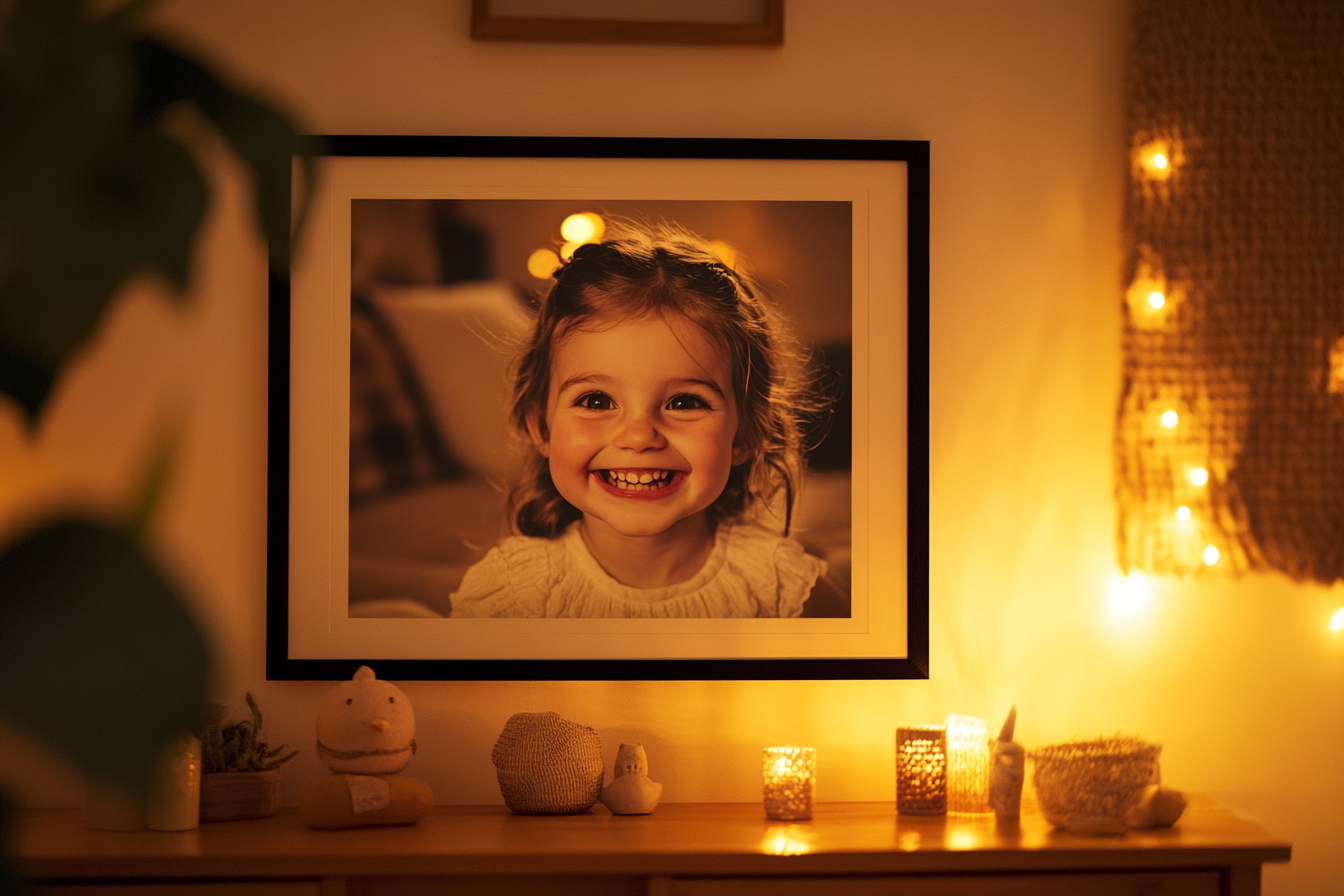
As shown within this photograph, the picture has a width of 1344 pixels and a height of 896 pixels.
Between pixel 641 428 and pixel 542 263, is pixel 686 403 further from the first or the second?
pixel 542 263

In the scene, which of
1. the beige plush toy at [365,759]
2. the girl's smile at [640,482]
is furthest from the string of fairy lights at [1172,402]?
the beige plush toy at [365,759]

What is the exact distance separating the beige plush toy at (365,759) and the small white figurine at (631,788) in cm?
29

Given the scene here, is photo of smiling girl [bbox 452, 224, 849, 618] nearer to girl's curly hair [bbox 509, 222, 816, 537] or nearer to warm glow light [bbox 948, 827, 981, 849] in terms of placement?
girl's curly hair [bbox 509, 222, 816, 537]

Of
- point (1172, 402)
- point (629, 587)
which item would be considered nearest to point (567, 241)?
point (629, 587)

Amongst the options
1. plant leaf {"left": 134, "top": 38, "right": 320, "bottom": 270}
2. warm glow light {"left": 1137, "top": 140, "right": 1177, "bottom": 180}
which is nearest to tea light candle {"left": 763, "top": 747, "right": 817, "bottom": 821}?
warm glow light {"left": 1137, "top": 140, "right": 1177, "bottom": 180}

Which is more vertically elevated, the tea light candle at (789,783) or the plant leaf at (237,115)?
the plant leaf at (237,115)

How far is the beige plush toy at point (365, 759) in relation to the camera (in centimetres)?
162

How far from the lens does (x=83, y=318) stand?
120 millimetres

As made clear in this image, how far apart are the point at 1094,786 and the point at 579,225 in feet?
4.05

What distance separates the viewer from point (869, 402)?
1.92 metres

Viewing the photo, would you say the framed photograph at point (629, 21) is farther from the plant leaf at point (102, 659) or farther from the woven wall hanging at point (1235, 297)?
the plant leaf at point (102, 659)

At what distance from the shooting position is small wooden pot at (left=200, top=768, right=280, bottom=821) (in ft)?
5.57

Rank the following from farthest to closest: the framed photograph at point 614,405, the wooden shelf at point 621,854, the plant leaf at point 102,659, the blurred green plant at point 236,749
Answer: the framed photograph at point 614,405 < the blurred green plant at point 236,749 < the wooden shelf at point 621,854 < the plant leaf at point 102,659

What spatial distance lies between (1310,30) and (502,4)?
4.79 ft
